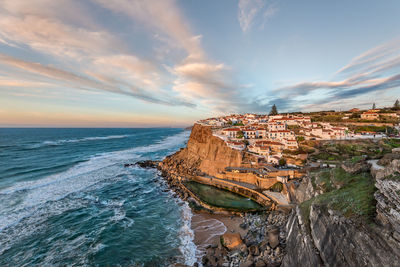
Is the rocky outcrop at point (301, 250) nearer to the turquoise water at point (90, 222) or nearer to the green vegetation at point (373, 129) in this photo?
the turquoise water at point (90, 222)

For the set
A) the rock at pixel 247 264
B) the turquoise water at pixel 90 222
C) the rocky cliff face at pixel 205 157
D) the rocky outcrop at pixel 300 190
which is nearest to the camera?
the rock at pixel 247 264

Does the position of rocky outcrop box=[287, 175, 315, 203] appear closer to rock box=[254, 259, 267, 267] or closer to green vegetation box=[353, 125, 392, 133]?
rock box=[254, 259, 267, 267]

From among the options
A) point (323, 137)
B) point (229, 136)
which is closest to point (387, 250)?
point (229, 136)

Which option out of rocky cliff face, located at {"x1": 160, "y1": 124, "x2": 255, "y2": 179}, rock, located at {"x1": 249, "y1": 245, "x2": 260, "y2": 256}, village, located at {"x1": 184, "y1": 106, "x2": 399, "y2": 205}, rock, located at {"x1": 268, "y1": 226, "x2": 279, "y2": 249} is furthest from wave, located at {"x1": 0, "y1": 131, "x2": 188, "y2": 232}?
rock, located at {"x1": 268, "y1": 226, "x2": 279, "y2": 249}

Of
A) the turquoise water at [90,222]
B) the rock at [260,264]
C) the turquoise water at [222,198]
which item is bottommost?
the turquoise water at [90,222]

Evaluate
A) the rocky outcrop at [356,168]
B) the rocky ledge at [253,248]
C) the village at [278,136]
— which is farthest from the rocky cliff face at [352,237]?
the village at [278,136]

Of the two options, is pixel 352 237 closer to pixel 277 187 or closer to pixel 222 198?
pixel 222 198

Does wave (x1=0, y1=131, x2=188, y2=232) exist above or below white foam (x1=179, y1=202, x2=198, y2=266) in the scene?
above
